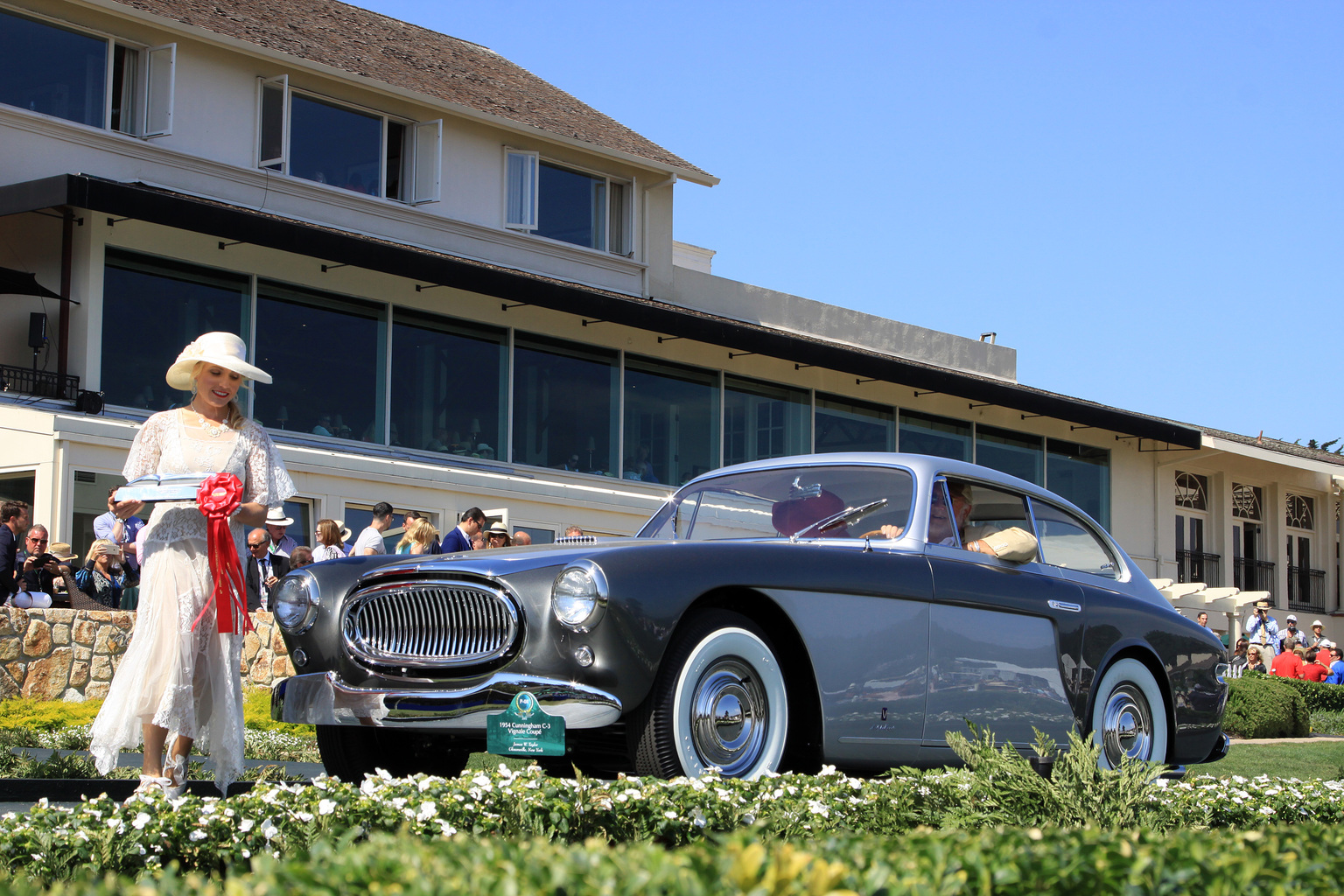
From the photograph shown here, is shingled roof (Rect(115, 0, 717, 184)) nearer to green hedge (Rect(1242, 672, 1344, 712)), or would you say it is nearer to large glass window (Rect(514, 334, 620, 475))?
large glass window (Rect(514, 334, 620, 475))

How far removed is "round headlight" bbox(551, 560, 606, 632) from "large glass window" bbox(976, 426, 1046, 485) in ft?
69.4

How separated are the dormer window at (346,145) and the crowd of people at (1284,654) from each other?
565 inches

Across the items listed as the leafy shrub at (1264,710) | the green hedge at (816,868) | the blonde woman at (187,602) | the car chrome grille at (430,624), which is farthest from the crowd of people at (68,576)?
the leafy shrub at (1264,710)

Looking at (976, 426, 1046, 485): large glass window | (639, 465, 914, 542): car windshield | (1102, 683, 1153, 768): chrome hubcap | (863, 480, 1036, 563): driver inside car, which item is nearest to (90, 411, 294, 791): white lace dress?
(639, 465, 914, 542): car windshield

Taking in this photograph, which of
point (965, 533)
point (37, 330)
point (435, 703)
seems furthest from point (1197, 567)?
point (435, 703)

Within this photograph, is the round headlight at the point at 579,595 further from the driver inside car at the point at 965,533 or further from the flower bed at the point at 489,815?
the driver inside car at the point at 965,533

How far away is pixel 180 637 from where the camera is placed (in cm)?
555

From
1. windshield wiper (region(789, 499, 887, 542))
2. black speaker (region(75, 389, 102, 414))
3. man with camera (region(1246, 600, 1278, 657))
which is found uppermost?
black speaker (region(75, 389, 102, 414))

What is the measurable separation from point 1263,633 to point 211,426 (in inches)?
912

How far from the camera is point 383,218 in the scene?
2000 centimetres

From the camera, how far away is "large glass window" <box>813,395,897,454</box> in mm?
23719

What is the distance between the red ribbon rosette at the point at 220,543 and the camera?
5.62m

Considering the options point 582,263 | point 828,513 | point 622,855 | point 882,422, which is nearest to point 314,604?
point 828,513

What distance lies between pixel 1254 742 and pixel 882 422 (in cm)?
1100
